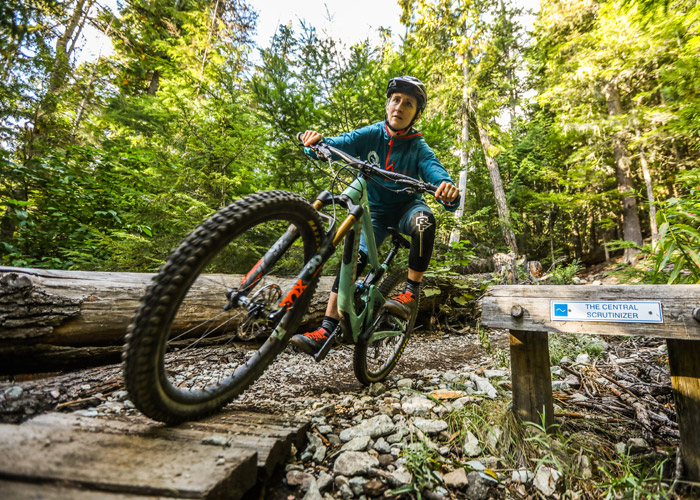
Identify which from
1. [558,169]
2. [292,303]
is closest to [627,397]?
[292,303]

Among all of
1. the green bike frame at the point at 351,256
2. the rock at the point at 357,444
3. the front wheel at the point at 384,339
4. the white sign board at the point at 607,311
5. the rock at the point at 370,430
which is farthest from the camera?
the front wheel at the point at 384,339

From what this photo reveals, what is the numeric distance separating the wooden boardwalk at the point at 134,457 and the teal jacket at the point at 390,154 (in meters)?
1.93

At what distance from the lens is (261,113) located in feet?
18.2

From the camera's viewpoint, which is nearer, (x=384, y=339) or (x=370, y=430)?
(x=370, y=430)

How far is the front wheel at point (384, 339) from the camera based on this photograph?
94.5 inches

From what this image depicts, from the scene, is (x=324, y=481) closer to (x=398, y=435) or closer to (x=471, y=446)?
(x=398, y=435)

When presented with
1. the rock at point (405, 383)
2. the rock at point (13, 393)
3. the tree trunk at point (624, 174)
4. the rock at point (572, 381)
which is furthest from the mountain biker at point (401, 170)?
the tree trunk at point (624, 174)

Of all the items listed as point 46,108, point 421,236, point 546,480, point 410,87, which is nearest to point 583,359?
point 546,480

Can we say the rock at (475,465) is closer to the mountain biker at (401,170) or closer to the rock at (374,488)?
the rock at (374,488)

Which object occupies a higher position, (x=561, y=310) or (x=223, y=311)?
(x=561, y=310)

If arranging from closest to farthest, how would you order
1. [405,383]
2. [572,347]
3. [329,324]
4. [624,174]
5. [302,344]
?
[302,344] → [329,324] → [405,383] → [572,347] → [624,174]

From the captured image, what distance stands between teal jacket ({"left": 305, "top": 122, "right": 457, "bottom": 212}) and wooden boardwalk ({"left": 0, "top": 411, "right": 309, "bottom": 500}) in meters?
1.93

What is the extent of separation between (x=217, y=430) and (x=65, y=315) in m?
1.94

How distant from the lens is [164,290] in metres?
1.08
